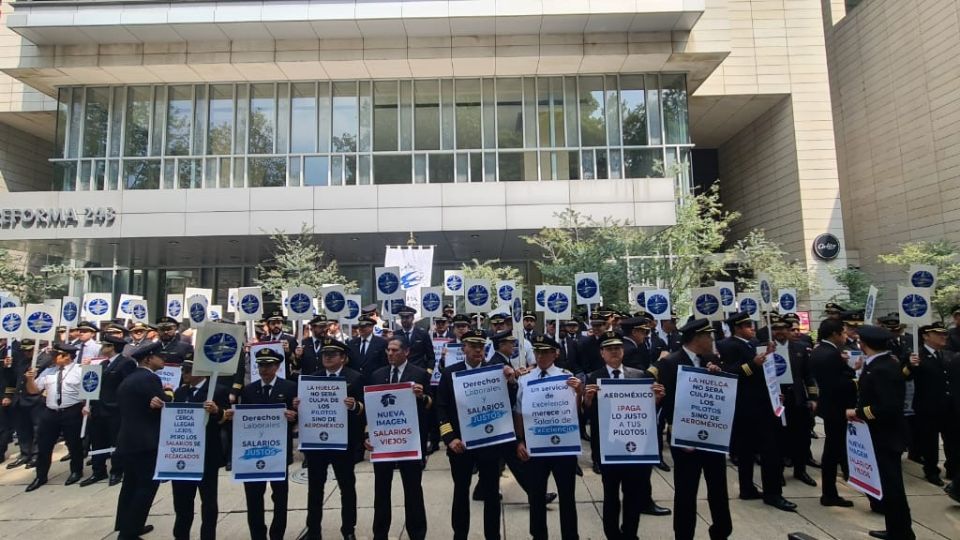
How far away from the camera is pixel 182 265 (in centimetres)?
2517

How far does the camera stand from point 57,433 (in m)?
8.38

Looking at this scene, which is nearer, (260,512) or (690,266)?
(260,512)

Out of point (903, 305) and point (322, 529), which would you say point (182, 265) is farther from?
point (903, 305)

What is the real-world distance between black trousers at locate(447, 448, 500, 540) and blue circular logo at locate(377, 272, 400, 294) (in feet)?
16.6

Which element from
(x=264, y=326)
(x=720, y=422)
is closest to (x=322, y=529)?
(x=720, y=422)

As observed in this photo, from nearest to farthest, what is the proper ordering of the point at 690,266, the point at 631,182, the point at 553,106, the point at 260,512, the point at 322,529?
the point at 260,512 < the point at 322,529 < the point at 690,266 < the point at 631,182 < the point at 553,106

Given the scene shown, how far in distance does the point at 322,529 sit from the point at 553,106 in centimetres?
1898

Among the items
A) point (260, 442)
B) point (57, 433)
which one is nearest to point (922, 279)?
point (260, 442)

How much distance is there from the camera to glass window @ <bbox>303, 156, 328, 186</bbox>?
21.2 metres

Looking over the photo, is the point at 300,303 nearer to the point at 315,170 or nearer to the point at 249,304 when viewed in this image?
the point at 249,304

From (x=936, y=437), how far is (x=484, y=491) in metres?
6.84

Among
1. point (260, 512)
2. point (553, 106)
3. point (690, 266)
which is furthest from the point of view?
point (553, 106)

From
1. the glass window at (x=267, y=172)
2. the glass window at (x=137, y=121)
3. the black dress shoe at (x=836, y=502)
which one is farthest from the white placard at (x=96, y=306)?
the black dress shoe at (x=836, y=502)

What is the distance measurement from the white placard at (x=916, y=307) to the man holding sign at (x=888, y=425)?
227cm
